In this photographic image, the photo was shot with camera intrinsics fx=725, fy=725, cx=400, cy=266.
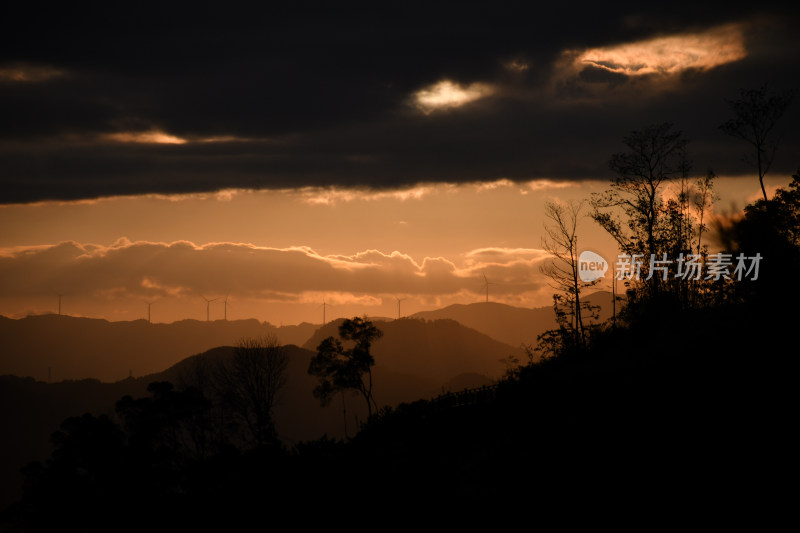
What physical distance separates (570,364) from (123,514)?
3192cm

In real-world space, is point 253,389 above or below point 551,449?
below

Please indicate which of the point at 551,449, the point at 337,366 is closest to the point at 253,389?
the point at 337,366

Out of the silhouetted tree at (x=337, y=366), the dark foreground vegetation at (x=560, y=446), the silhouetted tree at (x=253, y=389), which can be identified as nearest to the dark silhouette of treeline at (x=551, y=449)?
the dark foreground vegetation at (x=560, y=446)

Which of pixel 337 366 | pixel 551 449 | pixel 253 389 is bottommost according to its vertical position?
pixel 253 389

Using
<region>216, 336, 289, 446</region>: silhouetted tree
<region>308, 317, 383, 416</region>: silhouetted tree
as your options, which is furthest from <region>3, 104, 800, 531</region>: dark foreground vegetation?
<region>308, 317, 383, 416</region>: silhouetted tree

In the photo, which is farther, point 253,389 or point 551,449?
point 253,389

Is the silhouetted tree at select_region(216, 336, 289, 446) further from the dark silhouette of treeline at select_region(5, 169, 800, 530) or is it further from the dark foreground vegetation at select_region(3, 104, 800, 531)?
the dark silhouette of treeline at select_region(5, 169, 800, 530)

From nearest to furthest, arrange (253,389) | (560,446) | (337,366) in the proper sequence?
(560,446)
(253,389)
(337,366)

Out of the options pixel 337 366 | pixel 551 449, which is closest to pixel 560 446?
pixel 551 449

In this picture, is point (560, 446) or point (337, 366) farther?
point (337, 366)

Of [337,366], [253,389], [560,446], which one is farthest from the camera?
[337,366]

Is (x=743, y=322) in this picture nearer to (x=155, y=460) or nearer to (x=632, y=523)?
(x=632, y=523)

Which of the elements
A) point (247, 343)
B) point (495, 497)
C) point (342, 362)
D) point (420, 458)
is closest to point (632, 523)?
point (495, 497)

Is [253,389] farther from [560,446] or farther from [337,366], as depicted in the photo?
[560,446]
